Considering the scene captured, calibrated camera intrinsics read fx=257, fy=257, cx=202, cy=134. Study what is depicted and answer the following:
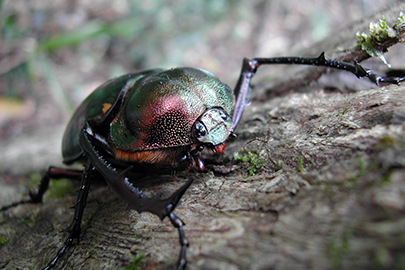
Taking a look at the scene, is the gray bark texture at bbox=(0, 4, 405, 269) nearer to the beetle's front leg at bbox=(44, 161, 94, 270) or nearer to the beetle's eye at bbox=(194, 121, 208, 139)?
the beetle's front leg at bbox=(44, 161, 94, 270)

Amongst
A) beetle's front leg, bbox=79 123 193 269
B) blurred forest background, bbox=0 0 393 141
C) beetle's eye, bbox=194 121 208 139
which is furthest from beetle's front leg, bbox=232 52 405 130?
blurred forest background, bbox=0 0 393 141

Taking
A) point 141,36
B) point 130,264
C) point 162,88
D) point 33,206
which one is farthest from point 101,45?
A: point 130,264

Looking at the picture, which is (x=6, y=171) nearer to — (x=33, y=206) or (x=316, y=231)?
(x=33, y=206)

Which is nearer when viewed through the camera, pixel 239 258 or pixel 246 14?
pixel 239 258

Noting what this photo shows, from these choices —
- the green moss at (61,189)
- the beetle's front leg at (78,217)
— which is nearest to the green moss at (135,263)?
the beetle's front leg at (78,217)

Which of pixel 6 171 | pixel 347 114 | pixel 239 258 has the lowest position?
pixel 6 171
